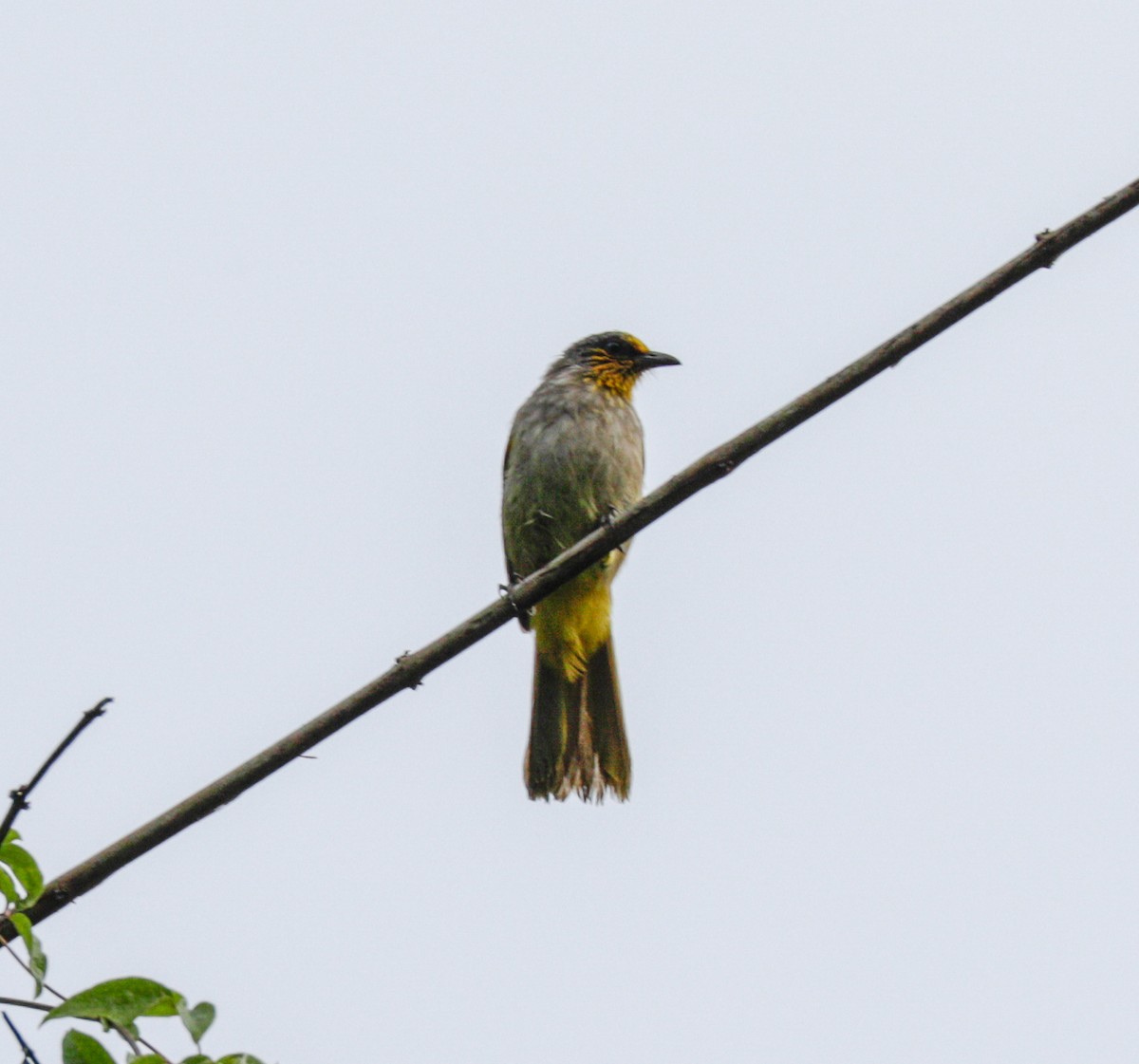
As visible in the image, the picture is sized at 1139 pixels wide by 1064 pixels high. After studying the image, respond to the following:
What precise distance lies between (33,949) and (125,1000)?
0.21 metres

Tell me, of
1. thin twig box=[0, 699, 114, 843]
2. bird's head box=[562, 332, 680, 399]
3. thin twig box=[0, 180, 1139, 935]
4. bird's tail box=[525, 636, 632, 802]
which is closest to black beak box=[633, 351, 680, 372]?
bird's head box=[562, 332, 680, 399]

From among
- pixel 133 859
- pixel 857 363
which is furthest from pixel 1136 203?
pixel 133 859

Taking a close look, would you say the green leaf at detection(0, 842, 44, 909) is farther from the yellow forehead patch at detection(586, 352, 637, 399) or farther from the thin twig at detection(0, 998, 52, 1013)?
the yellow forehead patch at detection(586, 352, 637, 399)

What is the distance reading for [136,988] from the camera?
1.98 metres

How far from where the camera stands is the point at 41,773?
2.14 metres

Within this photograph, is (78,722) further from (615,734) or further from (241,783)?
(615,734)

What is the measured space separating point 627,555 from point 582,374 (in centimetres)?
106

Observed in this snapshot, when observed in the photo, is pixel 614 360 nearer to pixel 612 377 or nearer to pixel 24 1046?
pixel 612 377

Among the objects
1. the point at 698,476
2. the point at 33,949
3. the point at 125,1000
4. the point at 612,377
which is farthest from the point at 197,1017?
the point at 612,377

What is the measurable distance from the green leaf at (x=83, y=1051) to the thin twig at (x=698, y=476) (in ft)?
1.69

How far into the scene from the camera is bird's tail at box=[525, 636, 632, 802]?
6.32 meters

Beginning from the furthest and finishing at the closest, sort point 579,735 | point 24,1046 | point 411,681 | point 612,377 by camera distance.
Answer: point 612,377, point 579,735, point 411,681, point 24,1046

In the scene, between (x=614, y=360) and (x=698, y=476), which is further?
(x=614, y=360)

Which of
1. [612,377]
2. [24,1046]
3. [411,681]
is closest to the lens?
[24,1046]
